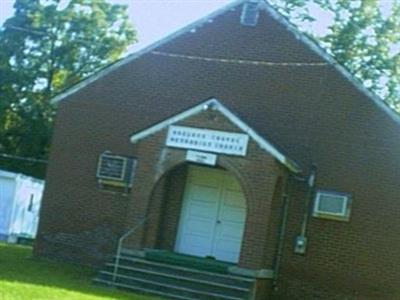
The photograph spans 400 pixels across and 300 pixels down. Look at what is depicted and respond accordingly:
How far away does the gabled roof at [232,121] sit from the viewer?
21234mm

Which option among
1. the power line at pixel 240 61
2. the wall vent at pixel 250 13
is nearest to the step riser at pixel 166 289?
the power line at pixel 240 61

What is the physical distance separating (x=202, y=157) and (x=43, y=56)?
28.1m

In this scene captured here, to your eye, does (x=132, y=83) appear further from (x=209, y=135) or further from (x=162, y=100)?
(x=209, y=135)

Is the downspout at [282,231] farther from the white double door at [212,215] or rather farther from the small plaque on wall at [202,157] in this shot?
the small plaque on wall at [202,157]

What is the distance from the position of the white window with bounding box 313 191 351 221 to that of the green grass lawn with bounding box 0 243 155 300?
517 cm

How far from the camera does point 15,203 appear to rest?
4119 cm

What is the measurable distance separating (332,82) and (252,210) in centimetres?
387

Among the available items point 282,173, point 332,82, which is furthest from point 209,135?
point 332,82

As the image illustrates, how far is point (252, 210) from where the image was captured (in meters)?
21.3

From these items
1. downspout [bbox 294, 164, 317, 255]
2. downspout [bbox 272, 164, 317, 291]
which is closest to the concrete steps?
downspout [bbox 272, 164, 317, 291]

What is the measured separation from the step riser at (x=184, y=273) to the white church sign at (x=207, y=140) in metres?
2.80

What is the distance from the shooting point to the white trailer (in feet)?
133

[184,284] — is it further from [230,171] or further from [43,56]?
[43,56]

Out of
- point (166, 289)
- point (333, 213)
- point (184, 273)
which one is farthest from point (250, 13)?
point (166, 289)
